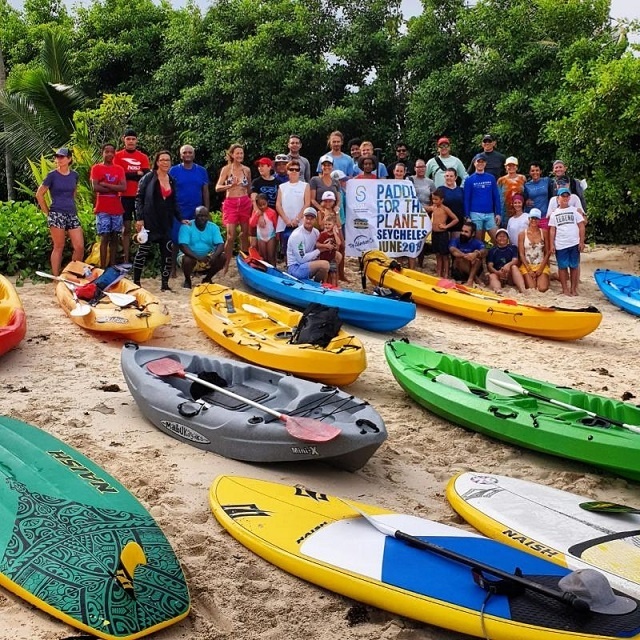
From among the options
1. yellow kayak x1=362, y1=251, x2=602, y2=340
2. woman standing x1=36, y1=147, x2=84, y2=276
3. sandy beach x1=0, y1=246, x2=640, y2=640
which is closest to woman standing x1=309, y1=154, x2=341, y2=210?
yellow kayak x1=362, y1=251, x2=602, y2=340

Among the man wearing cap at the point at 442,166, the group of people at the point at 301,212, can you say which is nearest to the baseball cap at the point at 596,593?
the group of people at the point at 301,212

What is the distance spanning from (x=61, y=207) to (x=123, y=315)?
215cm

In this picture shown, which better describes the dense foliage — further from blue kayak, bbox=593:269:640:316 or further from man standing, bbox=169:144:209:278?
man standing, bbox=169:144:209:278

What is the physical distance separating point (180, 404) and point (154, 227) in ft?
13.7

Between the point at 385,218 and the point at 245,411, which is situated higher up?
the point at 385,218

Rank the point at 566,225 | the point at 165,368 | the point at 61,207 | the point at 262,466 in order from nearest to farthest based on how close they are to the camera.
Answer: the point at 262,466 → the point at 165,368 → the point at 61,207 → the point at 566,225

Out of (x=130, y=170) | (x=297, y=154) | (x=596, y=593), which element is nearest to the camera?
(x=596, y=593)

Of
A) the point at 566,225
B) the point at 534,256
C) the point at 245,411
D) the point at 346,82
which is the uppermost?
the point at 346,82

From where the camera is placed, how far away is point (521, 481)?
563 cm

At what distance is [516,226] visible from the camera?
11125 millimetres

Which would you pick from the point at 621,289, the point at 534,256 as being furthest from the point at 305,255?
the point at 621,289

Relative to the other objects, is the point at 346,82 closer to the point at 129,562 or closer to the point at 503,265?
the point at 503,265

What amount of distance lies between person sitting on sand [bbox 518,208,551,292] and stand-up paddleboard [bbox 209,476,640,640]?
6.90 metres

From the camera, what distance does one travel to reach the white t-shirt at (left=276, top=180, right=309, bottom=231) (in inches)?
409
